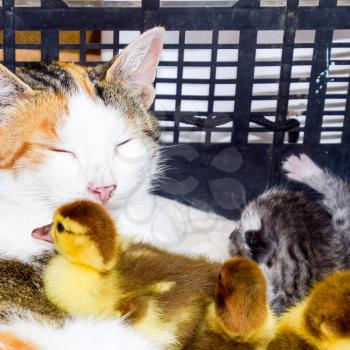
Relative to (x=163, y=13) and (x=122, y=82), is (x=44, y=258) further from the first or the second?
(x=163, y=13)

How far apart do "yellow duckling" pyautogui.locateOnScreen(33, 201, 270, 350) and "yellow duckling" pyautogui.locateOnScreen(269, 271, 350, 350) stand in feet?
0.17

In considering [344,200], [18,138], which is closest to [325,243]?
[344,200]

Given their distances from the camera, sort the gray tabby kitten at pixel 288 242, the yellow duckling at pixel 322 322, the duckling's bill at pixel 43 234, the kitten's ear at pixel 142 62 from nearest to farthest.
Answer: the yellow duckling at pixel 322 322 → the duckling's bill at pixel 43 234 → the kitten's ear at pixel 142 62 → the gray tabby kitten at pixel 288 242

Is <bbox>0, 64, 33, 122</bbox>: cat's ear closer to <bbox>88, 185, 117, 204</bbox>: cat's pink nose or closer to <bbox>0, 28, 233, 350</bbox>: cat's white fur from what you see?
<bbox>0, 28, 233, 350</bbox>: cat's white fur

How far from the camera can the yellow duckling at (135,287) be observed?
3.91 ft

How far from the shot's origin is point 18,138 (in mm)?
1426

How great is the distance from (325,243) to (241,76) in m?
0.49

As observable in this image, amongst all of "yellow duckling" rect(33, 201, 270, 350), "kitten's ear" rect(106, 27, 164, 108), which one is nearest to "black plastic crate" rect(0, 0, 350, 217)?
"kitten's ear" rect(106, 27, 164, 108)

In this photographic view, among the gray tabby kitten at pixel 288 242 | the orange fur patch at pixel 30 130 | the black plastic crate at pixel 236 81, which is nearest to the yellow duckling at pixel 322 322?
the gray tabby kitten at pixel 288 242

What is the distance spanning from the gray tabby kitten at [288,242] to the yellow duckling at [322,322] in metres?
0.36

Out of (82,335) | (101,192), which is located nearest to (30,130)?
(101,192)

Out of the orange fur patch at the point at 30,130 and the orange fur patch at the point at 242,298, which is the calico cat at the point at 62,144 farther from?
the orange fur patch at the point at 242,298

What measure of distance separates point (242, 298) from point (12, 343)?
39 cm

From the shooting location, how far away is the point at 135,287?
4.19 ft
